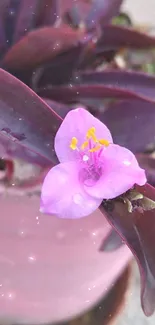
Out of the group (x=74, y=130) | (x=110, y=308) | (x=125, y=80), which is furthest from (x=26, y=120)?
(x=110, y=308)

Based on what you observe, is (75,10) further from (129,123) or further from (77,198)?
(77,198)

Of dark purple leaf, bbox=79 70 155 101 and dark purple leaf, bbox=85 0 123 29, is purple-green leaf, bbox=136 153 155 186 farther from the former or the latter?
dark purple leaf, bbox=85 0 123 29

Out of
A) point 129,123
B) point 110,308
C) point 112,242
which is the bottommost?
point 110,308

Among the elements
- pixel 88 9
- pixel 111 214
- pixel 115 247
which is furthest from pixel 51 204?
pixel 88 9

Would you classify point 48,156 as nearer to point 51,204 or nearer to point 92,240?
point 51,204

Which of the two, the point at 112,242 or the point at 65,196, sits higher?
the point at 65,196

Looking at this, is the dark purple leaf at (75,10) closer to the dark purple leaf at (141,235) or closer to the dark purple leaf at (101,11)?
the dark purple leaf at (101,11)

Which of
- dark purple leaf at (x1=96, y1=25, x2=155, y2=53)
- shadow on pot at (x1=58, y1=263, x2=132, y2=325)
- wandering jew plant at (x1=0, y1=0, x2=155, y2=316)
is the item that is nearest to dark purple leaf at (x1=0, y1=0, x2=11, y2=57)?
wandering jew plant at (x1=0, y1=0, x2=155, y2=316)
